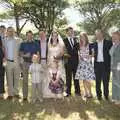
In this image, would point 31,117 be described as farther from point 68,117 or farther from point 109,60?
point 109,60

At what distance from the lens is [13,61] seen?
12.2 meters

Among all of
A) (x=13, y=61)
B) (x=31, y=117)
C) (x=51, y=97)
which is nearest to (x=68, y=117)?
(x=31, y=117)

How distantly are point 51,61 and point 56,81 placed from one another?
0.56 m

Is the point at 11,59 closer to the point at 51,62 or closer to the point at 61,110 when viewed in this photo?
the point at 51,62

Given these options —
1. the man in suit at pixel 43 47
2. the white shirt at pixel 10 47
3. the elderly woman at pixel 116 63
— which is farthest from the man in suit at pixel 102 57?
the white shirt at pixel 10 47

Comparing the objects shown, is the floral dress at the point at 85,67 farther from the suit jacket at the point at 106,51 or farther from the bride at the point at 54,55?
the bride at the point at 54,55

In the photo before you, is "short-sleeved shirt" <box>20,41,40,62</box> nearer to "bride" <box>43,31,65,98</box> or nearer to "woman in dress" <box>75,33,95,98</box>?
"bride" <box>43,31,65,98</box>

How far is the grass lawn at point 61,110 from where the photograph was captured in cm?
1052

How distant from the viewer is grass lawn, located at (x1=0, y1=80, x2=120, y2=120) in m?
10.5

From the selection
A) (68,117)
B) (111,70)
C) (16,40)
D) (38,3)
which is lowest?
(68,117)

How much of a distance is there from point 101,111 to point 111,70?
127cm

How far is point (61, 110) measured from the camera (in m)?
11.1

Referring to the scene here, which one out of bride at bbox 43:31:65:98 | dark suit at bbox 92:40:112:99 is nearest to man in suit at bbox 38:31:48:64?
bride at bbox 43:31:65:98

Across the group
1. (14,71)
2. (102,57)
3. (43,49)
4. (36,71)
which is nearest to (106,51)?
(102,57)
